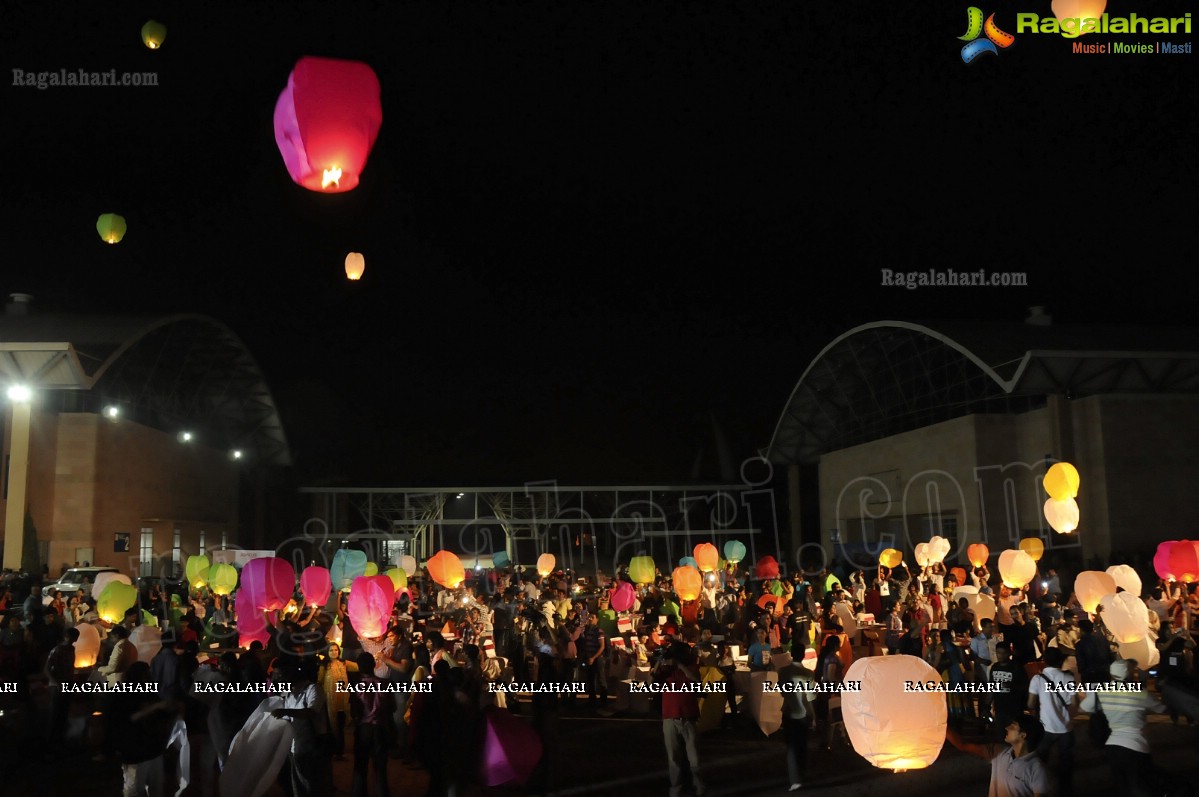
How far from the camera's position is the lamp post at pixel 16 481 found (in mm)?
23141

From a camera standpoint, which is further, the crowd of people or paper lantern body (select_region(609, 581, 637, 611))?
paper lantern body (select_region(609, 581, 637, 611))

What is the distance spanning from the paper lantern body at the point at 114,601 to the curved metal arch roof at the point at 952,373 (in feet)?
63.3

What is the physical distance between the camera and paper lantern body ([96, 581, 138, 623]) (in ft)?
38.7

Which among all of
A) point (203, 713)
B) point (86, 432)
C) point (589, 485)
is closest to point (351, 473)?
point (589, 485)

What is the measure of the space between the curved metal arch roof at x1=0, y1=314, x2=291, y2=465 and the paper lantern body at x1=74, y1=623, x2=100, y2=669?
13.0 meters

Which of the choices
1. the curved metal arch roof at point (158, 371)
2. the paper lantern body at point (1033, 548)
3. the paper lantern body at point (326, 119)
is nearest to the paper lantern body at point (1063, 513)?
the paper lantern body at point (1033, 548)

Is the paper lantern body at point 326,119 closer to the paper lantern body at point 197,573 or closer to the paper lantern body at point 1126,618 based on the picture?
the paper lantern body at point 1126,618

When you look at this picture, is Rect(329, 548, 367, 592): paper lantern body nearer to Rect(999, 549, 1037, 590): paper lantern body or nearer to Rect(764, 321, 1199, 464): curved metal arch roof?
Rect(999, 549, 1037, 590): paper lantern body

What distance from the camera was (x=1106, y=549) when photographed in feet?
73.5

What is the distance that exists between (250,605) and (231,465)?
30068mm

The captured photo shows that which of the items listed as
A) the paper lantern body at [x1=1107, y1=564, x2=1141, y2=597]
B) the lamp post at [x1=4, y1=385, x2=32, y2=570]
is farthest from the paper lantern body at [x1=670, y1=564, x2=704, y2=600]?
the lamp post at [x1=4, y1=385, x2=32, y2=570]

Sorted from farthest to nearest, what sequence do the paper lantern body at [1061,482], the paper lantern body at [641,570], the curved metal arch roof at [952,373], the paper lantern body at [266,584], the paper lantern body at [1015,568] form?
1. the curved metal arch roof at [952,373]
2. the paper lantern body at [641,570]
3. the paper lantern body at [1061,482]
4. the paper lantern body at [1015,568]
5. the paper lantern body at [266,584]

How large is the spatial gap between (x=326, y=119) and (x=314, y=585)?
351 inches

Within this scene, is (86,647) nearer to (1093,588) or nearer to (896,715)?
(896,715)
